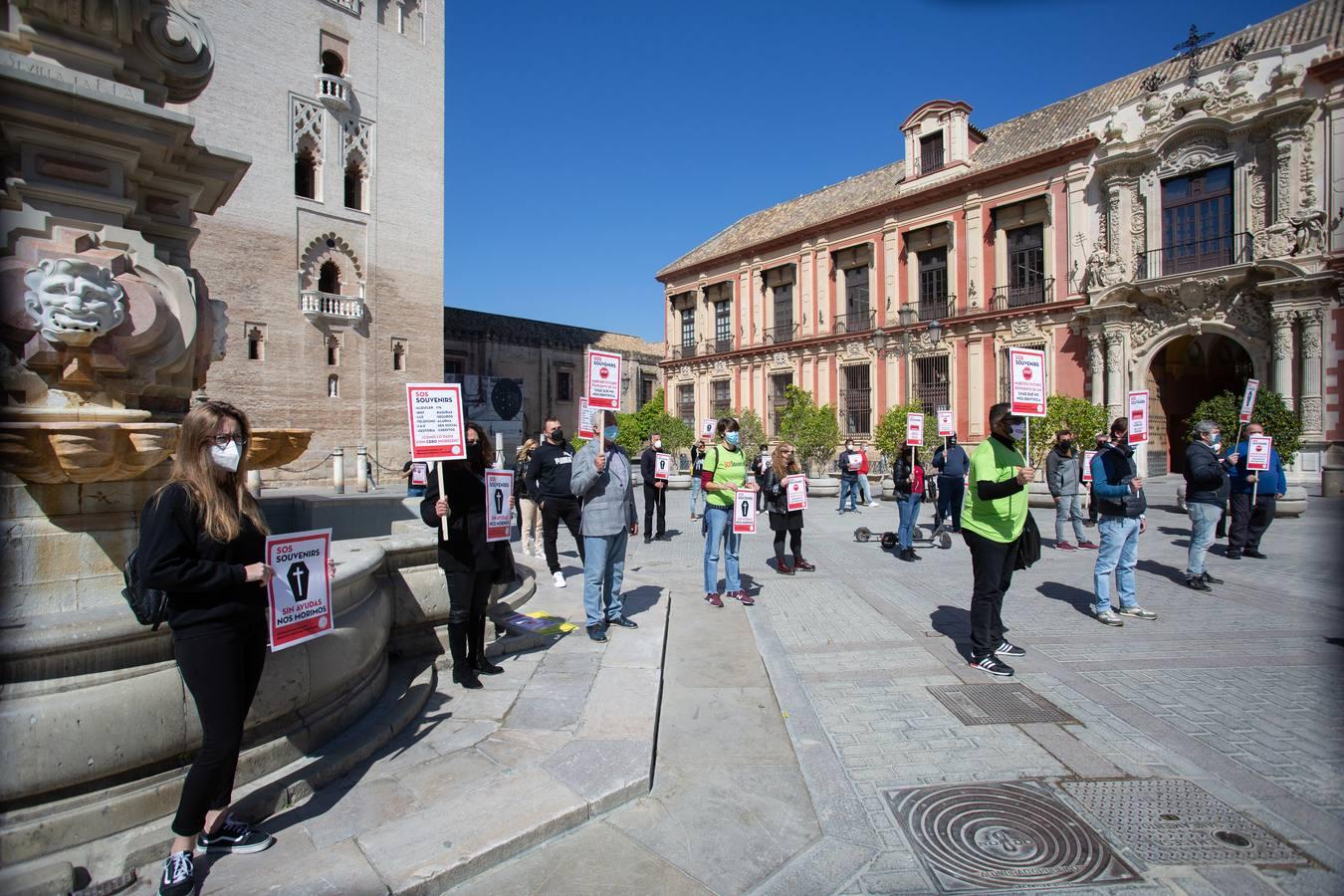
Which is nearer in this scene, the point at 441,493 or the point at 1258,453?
the point at 441,493

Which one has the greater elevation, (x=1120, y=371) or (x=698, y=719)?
(x=1120, y=371)

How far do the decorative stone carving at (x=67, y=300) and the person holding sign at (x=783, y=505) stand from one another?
6.89 meters

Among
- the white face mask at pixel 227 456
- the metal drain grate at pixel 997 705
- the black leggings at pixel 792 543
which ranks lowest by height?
the metal drain grate at pixel 997 705

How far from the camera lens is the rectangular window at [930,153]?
1126 inches

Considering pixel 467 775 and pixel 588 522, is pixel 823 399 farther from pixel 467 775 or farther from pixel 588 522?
pixel 467 775

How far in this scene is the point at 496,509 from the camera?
480cm

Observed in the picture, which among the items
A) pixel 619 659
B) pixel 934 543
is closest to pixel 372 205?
pixel 934 543

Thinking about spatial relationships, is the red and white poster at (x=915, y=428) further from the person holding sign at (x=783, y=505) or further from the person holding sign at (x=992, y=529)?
the person holding sign at (x=992, y=529)

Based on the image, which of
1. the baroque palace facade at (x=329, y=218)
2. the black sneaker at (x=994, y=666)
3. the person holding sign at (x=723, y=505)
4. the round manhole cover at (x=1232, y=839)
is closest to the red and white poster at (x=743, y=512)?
the person holding sign at (x=723, y=505)

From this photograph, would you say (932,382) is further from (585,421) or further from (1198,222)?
(585,421)

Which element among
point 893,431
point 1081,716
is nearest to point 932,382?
point 893,431

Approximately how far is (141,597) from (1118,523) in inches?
293

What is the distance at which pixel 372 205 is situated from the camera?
28281 millimetres

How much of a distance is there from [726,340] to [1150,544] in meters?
27.9
